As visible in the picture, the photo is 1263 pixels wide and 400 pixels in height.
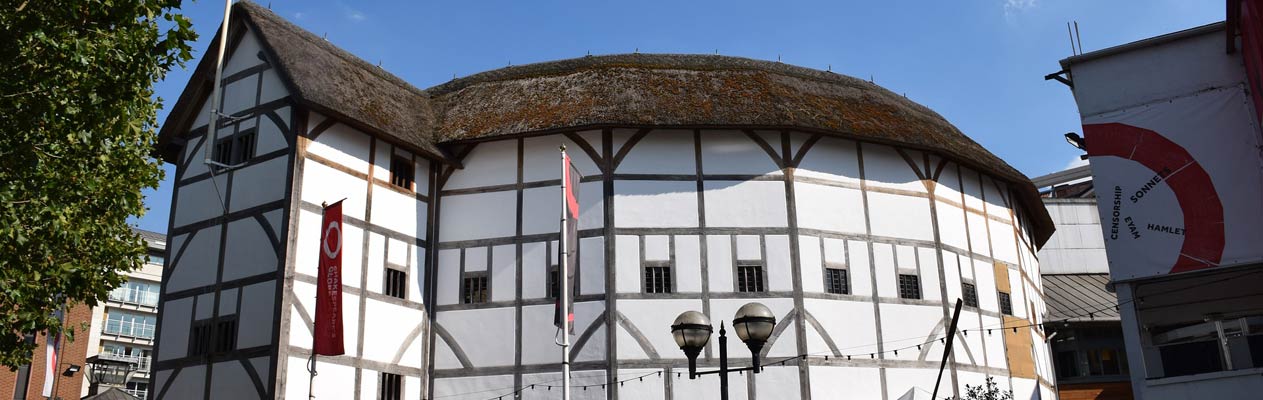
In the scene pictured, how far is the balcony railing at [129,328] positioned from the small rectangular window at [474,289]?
40.5 m

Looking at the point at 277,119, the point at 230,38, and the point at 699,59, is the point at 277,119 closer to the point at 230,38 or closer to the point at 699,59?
the point at 230,38

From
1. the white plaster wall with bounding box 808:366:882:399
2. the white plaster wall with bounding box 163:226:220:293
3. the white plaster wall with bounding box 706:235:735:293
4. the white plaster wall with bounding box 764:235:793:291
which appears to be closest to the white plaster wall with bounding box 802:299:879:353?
the white plaster wall with bounding box 808:366:882:399

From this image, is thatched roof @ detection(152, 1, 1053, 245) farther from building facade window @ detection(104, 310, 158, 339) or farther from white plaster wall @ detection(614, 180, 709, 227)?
building facade window @ detection(104, 310, 158, 339)

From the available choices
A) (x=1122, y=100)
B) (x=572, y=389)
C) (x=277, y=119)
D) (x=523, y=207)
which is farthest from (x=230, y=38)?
(x=1122, y=100)

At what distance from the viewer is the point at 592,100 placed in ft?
83.7

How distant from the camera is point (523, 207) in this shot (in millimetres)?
24906

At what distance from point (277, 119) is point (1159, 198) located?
1832cm

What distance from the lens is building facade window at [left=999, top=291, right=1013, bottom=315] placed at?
27322mm

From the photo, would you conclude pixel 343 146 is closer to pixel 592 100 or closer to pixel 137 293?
pixel 592 100

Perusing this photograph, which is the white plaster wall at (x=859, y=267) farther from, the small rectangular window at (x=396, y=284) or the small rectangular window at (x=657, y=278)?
the small rectangular window at (x=396, y=284)

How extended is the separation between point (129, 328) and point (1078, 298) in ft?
159

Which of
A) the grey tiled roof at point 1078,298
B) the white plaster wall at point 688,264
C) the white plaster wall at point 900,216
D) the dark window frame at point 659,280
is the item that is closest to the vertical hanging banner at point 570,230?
the dark window frame at point 659,280

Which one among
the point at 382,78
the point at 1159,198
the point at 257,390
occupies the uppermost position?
the point at 382,78

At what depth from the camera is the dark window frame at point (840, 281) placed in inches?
961
